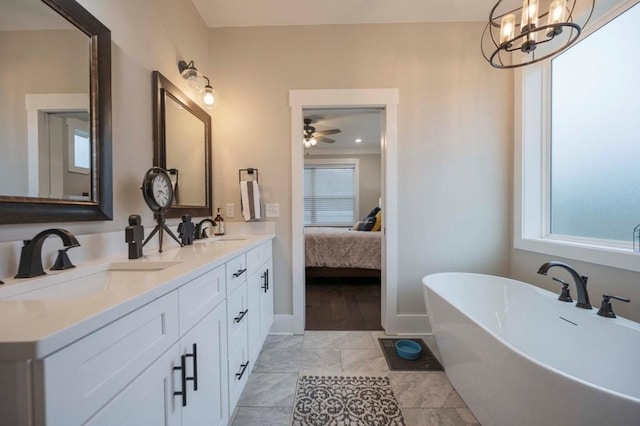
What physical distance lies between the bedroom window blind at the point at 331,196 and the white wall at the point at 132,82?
4.58 meters

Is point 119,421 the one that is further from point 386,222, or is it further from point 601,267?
point 601,267

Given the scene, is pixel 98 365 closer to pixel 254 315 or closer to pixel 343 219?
pixel 254 315

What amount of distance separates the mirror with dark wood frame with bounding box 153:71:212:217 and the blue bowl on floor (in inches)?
73.3

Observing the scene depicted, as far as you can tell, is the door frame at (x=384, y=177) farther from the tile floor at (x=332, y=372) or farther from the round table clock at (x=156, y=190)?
the round table clock at (x=156, y=190)

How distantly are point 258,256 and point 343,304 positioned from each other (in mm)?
1577

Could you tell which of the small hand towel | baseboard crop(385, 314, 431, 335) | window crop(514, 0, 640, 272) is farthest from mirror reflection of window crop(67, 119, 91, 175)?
window crop(514, 0, 640, 272)

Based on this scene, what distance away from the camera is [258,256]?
1.81m

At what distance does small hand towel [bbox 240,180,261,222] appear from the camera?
7.16ft

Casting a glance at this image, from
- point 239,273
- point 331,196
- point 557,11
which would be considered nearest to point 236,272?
point 239,273

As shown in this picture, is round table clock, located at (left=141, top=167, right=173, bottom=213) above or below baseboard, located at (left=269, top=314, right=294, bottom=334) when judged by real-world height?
above

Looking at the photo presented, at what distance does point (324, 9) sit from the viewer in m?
2.12

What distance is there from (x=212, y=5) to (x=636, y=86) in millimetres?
2896

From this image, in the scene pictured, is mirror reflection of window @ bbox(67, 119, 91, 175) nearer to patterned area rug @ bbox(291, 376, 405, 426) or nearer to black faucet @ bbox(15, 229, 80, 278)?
black faucet @ bbox(15, 229, 80, 278)

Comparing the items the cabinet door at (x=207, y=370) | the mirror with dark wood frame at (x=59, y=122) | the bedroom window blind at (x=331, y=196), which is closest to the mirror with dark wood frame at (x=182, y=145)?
the mirror with dark wood frame at (x=59, y=122)
